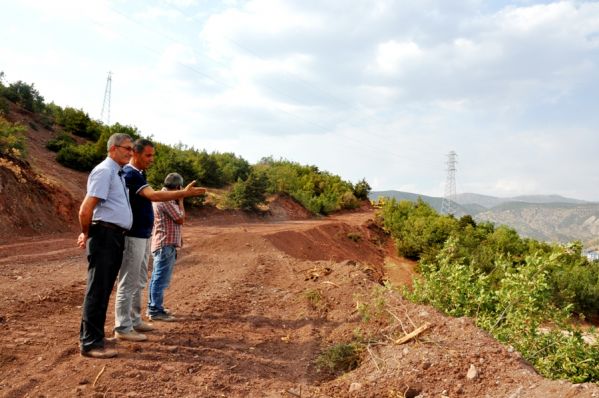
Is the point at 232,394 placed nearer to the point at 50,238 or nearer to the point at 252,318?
the point at 252,318

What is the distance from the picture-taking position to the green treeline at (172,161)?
15.5 m

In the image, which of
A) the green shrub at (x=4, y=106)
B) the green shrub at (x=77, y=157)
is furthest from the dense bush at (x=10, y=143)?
the green shrub at (x=4, y=106)

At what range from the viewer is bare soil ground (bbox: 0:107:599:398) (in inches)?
129

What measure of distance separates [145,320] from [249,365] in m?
1.54

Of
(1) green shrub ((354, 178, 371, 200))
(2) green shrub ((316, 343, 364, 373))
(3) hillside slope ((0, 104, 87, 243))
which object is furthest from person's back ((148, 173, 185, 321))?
(1) green shrub ((354, 178, 371, 200))

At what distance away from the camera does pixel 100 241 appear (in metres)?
3.69

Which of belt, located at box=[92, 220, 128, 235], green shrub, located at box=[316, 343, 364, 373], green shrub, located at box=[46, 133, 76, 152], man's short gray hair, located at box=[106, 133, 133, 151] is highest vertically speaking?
green shrub, located at box=[46, 133, 76, 152]

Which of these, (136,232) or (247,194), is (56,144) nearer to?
(247,194)

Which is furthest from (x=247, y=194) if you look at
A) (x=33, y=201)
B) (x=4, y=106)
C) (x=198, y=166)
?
(x=4, y=106)

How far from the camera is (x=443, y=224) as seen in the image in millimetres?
16672

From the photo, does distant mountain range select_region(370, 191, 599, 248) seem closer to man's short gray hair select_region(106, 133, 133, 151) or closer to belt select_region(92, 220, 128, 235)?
man's short gray hair select_region(106, 133, 133, 151)

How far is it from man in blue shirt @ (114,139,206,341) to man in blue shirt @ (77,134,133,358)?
266mm

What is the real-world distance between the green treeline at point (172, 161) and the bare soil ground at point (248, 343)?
24.9 feet

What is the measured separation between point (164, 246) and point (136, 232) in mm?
894
